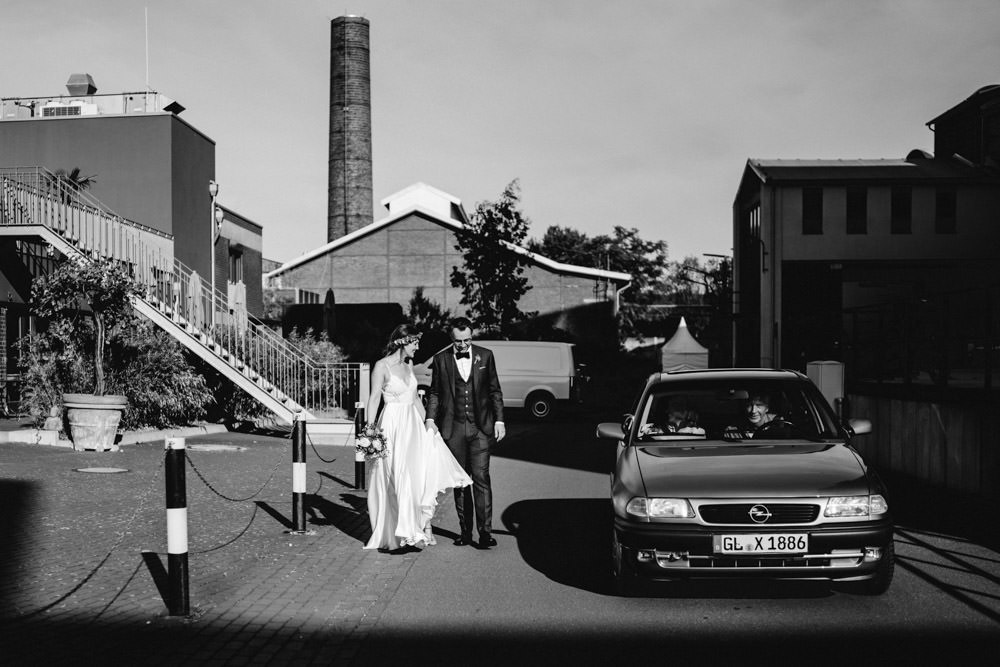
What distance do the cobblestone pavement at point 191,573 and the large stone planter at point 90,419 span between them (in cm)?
261

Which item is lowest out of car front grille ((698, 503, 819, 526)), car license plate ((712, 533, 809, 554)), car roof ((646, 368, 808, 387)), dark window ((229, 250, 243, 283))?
car license plate ((712, 533, 809, 554))

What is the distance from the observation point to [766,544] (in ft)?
19.9

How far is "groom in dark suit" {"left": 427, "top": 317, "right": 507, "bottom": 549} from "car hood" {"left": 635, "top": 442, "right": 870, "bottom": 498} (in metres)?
1.74

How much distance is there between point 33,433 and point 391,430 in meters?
10.1

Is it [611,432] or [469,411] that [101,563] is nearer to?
[469,411]

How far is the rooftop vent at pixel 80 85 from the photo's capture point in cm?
3556

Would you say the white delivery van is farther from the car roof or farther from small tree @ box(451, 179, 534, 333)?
the car roof

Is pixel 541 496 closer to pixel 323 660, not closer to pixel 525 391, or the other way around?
pixel 323 660

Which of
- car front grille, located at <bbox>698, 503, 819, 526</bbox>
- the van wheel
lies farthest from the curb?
the van wheel

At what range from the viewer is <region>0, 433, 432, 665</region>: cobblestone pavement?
5457 mm

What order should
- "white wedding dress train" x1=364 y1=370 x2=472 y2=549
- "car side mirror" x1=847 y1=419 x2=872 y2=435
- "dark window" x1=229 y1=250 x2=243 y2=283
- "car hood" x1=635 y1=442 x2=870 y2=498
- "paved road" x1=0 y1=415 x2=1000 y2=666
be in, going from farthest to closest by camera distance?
"dark window" x1=229 y1=250 x2=243 y2=283
"white wedding dress train" x1=364 y1=370 x2=472 y2=549
"car side mirror" x1=847 y1=419 x2=872 y2=435
"car hood" x1=635 y1=442 x2=870 y2=498
"paved road" x1=0 y1=415 x2=1000 y2=666

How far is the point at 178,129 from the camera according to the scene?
2941cm

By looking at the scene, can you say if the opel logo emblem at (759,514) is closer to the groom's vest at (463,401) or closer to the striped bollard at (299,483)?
the groom's vest at (463,401)

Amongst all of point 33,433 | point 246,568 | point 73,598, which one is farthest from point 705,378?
point 33,433
